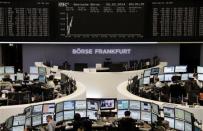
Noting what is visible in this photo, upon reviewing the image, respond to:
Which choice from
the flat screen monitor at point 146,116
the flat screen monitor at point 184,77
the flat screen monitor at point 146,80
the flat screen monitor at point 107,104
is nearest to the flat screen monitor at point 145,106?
the flat screen monitor at point 146,116

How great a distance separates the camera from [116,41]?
49.2 feet

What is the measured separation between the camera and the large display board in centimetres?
1484

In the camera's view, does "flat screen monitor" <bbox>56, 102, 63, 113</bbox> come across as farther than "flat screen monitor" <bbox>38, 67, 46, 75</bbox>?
No

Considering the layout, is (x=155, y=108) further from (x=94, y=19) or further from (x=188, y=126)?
(x=94, y=19)

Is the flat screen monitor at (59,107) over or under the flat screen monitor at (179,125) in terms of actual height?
over

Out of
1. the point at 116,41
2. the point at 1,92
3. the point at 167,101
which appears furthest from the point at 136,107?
the point at 116,41

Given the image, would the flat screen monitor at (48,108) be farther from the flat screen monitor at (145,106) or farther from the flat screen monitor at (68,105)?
the flat screen monitor at (145,106)

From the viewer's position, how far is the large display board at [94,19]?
14844mm

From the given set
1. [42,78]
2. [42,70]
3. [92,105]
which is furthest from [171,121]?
[42,70]

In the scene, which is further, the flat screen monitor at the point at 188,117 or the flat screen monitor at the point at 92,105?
the flat screen monitor at the point at 92,105

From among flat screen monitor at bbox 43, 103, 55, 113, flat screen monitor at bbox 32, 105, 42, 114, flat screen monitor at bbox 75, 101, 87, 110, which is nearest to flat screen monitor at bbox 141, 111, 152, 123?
flat screen monitor at bbox 75, 101, 87, 110

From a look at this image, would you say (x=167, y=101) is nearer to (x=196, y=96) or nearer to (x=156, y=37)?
(x=196, y=96)

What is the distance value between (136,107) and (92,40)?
19.4ft

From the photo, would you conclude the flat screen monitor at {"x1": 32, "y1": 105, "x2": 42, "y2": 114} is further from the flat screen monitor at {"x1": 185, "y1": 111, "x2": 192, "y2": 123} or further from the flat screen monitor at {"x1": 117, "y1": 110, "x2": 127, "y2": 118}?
the flat screen monitor at {"x1": 185, "y1": 111, "x2": 192, "y2": 123}
